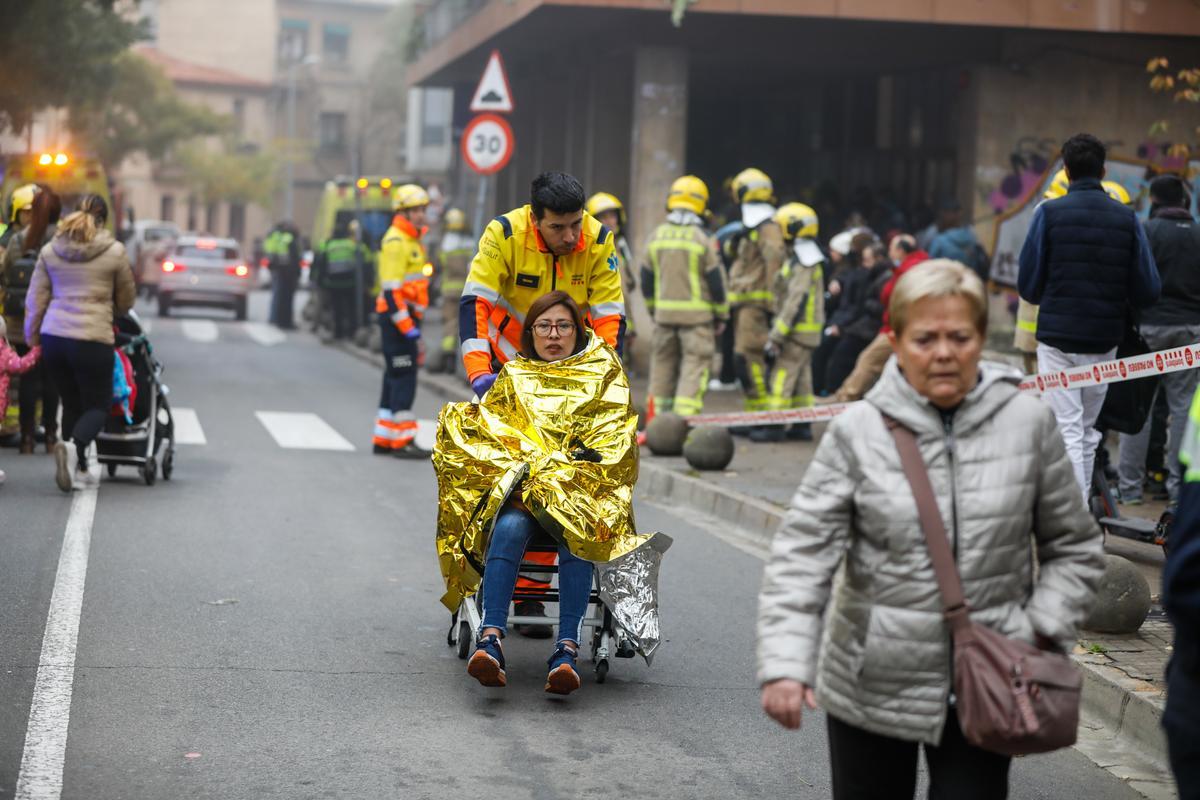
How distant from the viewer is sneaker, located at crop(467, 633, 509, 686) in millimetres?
6160

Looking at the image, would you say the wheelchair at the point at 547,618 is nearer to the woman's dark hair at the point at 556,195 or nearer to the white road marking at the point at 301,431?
the woman's dark hair at the point at 556,195

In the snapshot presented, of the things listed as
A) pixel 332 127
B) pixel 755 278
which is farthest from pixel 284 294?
pixel 332 127

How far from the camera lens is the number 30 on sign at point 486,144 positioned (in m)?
18.3

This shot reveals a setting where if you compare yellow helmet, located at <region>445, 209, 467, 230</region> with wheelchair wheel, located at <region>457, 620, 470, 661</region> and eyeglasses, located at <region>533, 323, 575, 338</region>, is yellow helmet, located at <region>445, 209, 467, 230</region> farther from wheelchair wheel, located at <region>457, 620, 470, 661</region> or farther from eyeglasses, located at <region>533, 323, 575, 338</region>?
eyeglasses, located at <region>533, 323, 575, 338</region>

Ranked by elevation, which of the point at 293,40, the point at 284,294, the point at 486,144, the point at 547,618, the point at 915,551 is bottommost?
the point at 547,618

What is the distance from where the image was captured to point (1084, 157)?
29.7 feet

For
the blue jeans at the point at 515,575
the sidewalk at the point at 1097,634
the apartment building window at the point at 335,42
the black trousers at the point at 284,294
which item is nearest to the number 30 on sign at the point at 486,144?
the sidewalk at the point at 1097,634

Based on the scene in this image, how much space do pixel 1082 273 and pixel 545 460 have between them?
12.5 feet

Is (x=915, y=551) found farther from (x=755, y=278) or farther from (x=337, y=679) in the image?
(x=755, y=278)

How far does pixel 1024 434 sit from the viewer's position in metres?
3.72

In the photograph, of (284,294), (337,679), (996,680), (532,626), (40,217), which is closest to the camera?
(996,680)

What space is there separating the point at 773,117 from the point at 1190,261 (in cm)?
1798

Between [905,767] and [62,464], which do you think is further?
[62,464]

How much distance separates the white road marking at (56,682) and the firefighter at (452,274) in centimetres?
1191
